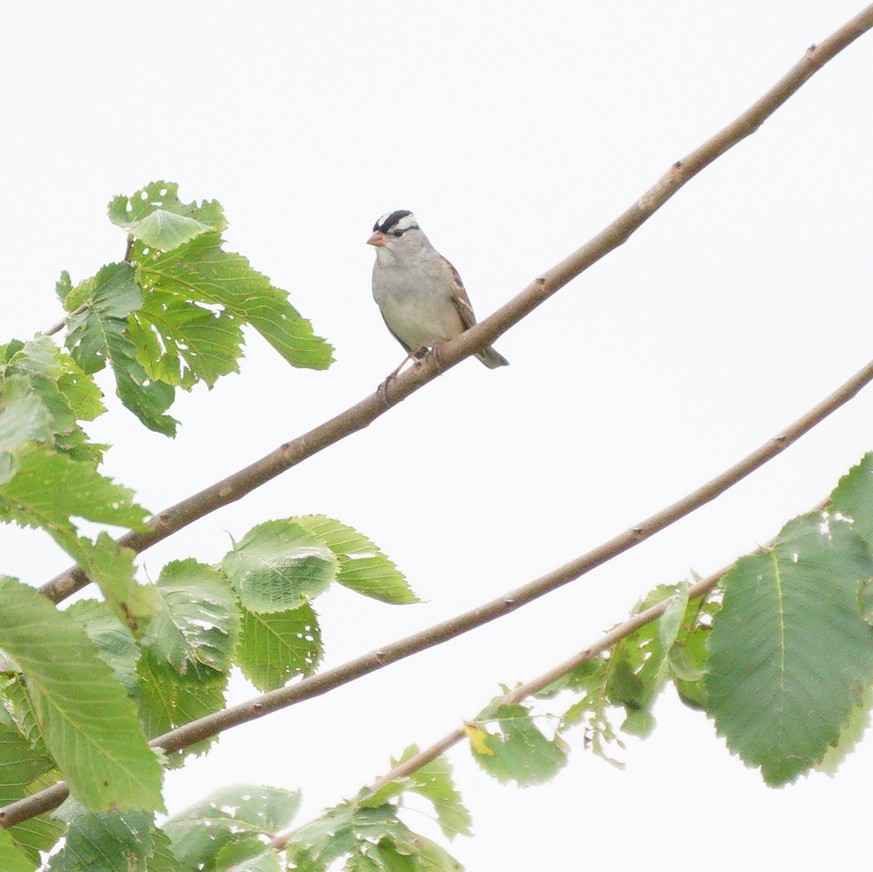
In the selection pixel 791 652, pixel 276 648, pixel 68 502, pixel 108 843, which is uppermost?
pixel 68 502

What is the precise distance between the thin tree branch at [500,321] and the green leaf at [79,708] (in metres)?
0.44

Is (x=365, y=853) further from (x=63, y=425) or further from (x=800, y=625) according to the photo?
(x=63, y=425)

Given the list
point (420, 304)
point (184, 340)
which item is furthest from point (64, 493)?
point (420, 304)

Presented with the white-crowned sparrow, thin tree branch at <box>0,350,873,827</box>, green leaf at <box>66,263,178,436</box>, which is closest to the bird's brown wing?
the white-crowned sparrow

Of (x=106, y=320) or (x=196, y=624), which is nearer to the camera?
(x=196, y=624)

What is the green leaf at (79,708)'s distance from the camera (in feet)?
4.25

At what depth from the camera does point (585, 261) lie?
5.91 feet

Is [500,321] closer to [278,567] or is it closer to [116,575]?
[278,567]

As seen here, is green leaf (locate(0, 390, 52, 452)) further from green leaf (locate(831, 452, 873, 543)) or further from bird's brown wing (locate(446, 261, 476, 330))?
bird's brown wing (locate(446, 261, 476, 330))

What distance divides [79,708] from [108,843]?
21.7 inches

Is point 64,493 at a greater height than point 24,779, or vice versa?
point 64,493

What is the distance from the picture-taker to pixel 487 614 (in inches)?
61.3

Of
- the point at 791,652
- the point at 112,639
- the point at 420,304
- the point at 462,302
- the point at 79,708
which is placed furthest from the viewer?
the point at 462,302

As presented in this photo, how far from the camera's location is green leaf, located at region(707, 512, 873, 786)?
4.72ft
